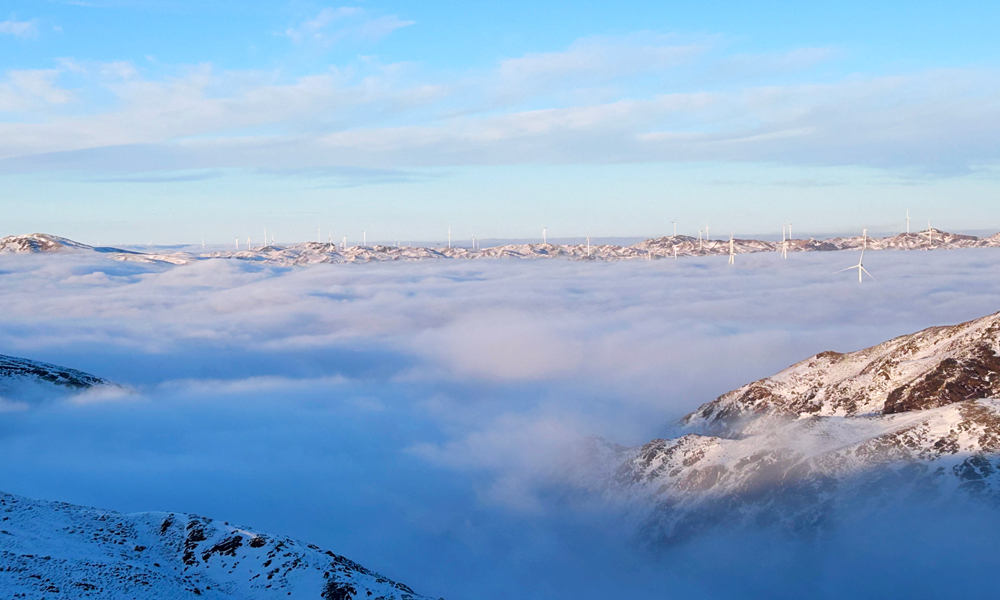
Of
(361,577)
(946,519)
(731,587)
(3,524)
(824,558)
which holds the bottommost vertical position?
(731,587)

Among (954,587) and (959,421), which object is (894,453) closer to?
(959,421)

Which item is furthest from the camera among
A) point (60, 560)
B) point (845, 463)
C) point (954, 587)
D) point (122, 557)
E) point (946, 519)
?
point (845, 463)

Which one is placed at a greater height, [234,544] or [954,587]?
[234,544]

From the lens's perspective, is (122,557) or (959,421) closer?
(122,557)

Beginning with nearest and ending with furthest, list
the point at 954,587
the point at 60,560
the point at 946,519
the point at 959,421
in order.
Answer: the point at 60,560, the point at 954,587, the point at 946,519, the point at 959,421

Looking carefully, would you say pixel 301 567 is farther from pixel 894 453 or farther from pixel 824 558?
pixel 894 453

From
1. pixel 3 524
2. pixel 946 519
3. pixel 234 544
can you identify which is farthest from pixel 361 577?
pixel 946 519
